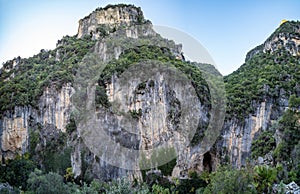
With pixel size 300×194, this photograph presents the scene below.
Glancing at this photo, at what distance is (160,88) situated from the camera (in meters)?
44.7

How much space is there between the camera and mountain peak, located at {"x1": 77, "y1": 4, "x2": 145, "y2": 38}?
201 ft

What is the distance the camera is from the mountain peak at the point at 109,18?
61406mm

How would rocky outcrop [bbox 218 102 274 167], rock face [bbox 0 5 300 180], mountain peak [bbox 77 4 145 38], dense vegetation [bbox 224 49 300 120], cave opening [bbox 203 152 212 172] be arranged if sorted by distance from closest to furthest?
rock face [bbox 0 5 300 180], rocky outcrop [bbox 218 102 274 167], dense vegetation [bbox 224 49 300 120], cave opening [bbox 203 152 212 172], mountain peak [bbox 77 4 145 38]

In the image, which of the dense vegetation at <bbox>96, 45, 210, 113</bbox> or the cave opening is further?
the cave opening

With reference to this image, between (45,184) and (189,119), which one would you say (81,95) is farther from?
(45,184)

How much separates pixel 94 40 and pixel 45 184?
1169 inches

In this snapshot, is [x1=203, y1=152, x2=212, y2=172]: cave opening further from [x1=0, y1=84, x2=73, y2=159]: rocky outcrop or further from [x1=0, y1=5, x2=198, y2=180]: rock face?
[x1=0, y1=84, x2=73, y2=159]: rocky outcrop

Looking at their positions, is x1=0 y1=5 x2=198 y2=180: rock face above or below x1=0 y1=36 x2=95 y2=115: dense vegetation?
below

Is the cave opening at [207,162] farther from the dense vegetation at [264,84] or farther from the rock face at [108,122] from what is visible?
the dense vegetation at [264,84]

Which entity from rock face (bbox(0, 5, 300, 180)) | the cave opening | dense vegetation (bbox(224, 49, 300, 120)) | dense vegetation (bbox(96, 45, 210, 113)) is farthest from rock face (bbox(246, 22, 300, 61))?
the cave opening

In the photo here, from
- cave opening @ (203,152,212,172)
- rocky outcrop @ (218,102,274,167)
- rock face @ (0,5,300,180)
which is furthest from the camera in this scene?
cave opening @ (203,152,212,172)

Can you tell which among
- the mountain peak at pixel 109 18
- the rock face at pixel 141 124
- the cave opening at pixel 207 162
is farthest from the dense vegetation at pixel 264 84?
the mountain peak at pixel 109 18

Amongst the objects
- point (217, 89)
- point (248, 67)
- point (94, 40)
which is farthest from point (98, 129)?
point (248, 67)

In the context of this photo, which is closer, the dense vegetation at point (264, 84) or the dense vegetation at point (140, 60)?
the dense vegetation at point (140, 60)
